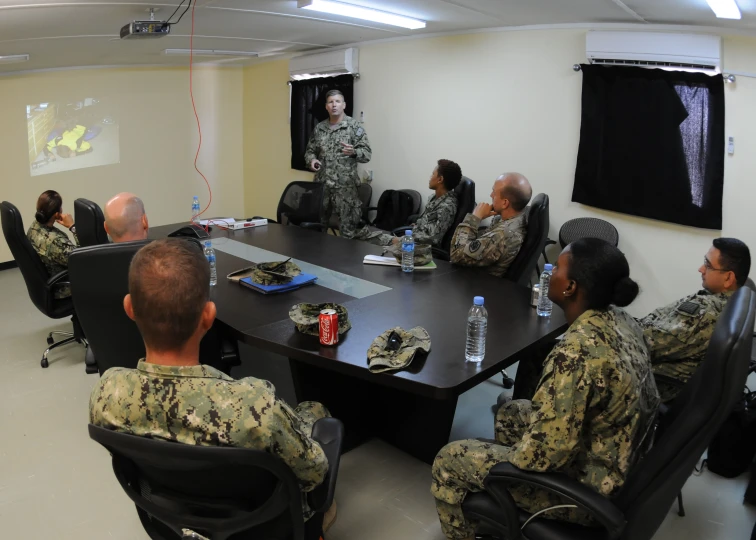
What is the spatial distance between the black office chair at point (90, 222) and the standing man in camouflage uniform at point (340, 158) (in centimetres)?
250

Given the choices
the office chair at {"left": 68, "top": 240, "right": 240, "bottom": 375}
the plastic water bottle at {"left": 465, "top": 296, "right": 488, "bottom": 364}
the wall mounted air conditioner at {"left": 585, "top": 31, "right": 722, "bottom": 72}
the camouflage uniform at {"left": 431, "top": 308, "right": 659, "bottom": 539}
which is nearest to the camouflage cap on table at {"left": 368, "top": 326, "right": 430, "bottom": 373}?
the plastic water bottle at {"left": 465, "top": 296, "right": 488, "bottom": 364}

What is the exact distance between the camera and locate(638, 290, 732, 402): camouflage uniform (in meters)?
2.52

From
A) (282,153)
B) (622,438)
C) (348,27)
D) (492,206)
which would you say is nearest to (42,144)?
(282,153)

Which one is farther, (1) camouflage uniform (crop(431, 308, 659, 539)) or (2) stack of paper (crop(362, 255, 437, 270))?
(2) stack of paper (crop(362, 255, 437, 270))

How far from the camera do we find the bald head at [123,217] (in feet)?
10.4

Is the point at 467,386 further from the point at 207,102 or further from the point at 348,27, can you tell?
the point at 207,102

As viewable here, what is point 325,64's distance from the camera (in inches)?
255

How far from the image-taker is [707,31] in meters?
4.05

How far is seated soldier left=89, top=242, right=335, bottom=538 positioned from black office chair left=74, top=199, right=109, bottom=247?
2493mm

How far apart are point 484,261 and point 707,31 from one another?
2194 millimetres

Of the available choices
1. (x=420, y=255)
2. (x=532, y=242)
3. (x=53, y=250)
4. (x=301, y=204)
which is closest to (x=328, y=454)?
(x=420, y=255)

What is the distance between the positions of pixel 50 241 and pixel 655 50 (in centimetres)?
407

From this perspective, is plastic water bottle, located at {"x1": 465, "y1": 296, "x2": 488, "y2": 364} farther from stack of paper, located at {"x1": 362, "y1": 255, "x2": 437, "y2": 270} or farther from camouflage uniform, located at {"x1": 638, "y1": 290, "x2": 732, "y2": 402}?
stack of paper, located at {"x1": 362, "y1": 255, "x2": 437, "y2": 270}

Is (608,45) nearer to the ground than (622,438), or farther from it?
farther from it
